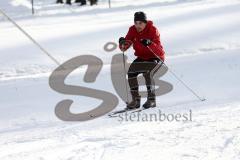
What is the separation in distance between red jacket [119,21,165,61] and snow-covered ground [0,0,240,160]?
991mm

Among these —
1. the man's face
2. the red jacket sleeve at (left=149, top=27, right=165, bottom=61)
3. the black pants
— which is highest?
the man's face

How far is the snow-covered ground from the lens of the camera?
5.70 m


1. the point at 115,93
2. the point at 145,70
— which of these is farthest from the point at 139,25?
the point at 115,93

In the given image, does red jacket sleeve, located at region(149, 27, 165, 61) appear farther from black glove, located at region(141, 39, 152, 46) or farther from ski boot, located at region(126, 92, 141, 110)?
ski boot, located at region(126, 92, 141, 110)

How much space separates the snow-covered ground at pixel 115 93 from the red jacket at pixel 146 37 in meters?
0.99

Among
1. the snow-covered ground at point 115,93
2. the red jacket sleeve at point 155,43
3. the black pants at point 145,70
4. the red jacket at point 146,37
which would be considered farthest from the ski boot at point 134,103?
the red jacket sleeve at point 155,43

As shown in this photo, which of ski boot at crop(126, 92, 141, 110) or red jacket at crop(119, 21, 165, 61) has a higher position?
red jacket at crop(119, 21, 165, 61)

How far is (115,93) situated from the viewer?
10.8 meters

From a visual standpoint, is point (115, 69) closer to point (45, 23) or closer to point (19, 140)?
point (19, 140)

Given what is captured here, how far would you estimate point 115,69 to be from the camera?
42.9ft

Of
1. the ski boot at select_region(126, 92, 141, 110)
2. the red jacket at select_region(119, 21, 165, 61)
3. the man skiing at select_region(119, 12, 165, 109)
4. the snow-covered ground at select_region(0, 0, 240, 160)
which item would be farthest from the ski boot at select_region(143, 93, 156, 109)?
the red jacket at select_region(119, 21, 165, 61)

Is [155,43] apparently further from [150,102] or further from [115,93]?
[115,93]

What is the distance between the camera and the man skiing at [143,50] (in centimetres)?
838

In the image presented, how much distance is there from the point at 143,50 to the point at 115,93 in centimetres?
254
